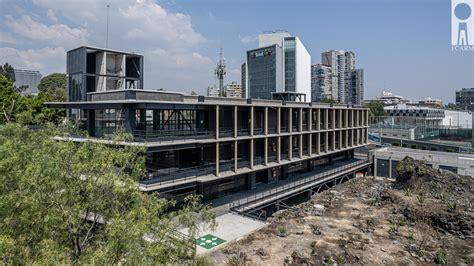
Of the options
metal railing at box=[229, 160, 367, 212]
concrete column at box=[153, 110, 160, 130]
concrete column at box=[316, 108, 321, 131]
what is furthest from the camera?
concrete column at box=[316, 108, 321, 131]

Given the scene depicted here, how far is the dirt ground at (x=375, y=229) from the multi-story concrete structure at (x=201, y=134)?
622 centimetres

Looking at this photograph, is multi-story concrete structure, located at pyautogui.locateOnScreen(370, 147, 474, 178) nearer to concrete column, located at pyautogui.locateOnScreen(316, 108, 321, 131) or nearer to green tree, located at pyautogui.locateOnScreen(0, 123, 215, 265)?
concrete column, located at pyautogui.locateOnScreen(316, 108, 321, 131)

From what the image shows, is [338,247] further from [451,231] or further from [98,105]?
[98,105]

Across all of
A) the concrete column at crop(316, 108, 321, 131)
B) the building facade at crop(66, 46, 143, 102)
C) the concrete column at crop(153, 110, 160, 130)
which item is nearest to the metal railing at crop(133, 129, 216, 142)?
the concrete column at crop(153, 110, 160, 130)

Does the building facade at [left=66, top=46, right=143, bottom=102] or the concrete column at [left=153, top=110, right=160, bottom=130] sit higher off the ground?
the building facade at [left=66, top=46, right=143, bottom=102]

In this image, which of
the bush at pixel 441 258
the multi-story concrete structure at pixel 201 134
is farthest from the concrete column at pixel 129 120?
the bush at pixel 441 258

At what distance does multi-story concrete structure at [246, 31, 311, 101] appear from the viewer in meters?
113

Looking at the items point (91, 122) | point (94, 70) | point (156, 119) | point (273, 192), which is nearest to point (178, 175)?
point (156, 119)

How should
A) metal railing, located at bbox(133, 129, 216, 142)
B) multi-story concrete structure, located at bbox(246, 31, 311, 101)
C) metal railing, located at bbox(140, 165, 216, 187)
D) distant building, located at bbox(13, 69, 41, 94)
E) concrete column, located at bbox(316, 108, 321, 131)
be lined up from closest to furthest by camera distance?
1. metal railing, located at bbox(140, 165, 216, 187)
2. metal railing, located at bbox(133, 129, 216, 142)
3. concrete column, located at bbox(316, 108, 321, 131)
4. multi-story concrete structure, located at bbox(246, 31, 311, 101)
5. distant building, located at bbox(13, 69, 41, 94)

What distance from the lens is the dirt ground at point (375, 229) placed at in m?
20.9

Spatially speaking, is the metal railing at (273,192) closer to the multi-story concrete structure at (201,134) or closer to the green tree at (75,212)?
the multi-story concrete structure at (201,134)

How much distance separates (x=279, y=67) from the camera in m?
113

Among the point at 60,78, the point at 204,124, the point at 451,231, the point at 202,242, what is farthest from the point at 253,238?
the point at 60,78

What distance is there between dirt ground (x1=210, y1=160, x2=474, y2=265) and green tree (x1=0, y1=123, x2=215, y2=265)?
9.49 metres
